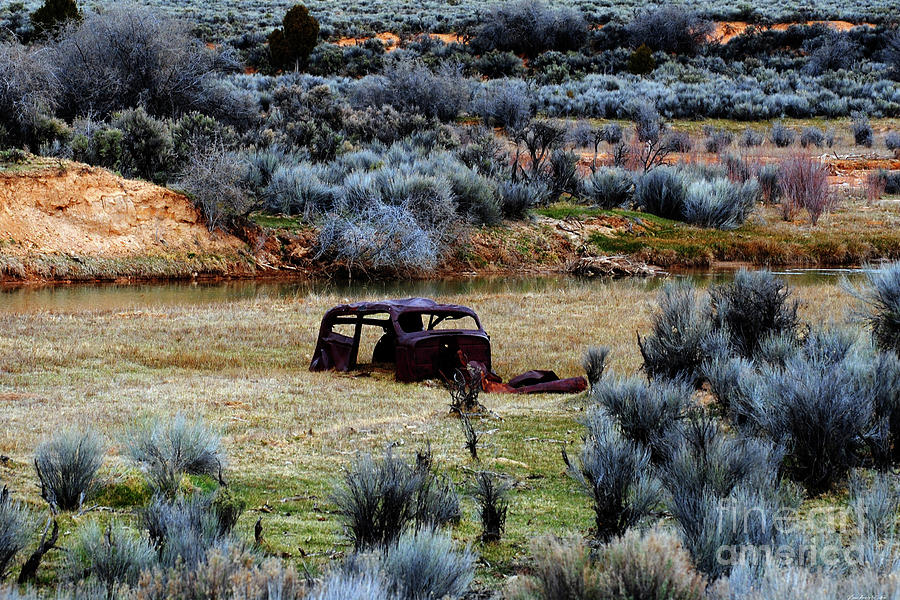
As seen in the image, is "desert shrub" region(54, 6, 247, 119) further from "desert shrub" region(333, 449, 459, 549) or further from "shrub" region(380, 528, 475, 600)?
"shrub" region(380, 528, 475, 600)

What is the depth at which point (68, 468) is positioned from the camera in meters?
4.99

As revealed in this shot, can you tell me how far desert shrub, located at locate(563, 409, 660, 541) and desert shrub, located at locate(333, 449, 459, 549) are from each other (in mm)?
764

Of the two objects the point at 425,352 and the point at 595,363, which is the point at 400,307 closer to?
the point at 425,352

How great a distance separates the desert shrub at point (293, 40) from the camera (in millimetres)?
54125

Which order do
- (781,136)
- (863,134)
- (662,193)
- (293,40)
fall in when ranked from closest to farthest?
(662,193) → (863,134) → (781,136) → (293,40)

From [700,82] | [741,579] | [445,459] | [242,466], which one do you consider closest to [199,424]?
[242,466]

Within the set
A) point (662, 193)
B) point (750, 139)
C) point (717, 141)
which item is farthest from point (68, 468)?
point (750, 139)

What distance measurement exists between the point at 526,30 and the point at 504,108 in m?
23.3

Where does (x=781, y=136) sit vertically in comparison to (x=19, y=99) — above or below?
above

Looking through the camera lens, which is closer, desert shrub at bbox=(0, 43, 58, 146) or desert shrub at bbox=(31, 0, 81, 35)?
desert shrub at bbox=(0, 43, 58, 146)

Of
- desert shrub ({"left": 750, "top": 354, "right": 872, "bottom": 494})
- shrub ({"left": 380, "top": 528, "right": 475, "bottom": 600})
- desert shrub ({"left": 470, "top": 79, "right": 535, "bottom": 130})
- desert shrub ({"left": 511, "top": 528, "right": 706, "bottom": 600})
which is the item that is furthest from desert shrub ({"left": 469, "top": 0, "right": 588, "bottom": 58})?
desert shrub ({"left": 511, "top": 528, "right": 706, "bottom": 600})

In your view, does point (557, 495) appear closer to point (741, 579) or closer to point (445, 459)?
point (445, 459)

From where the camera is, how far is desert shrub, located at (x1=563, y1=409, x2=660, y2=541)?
4352 millimetres

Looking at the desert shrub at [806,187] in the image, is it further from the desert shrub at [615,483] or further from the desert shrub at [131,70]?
the desert shrub at [615,483]
